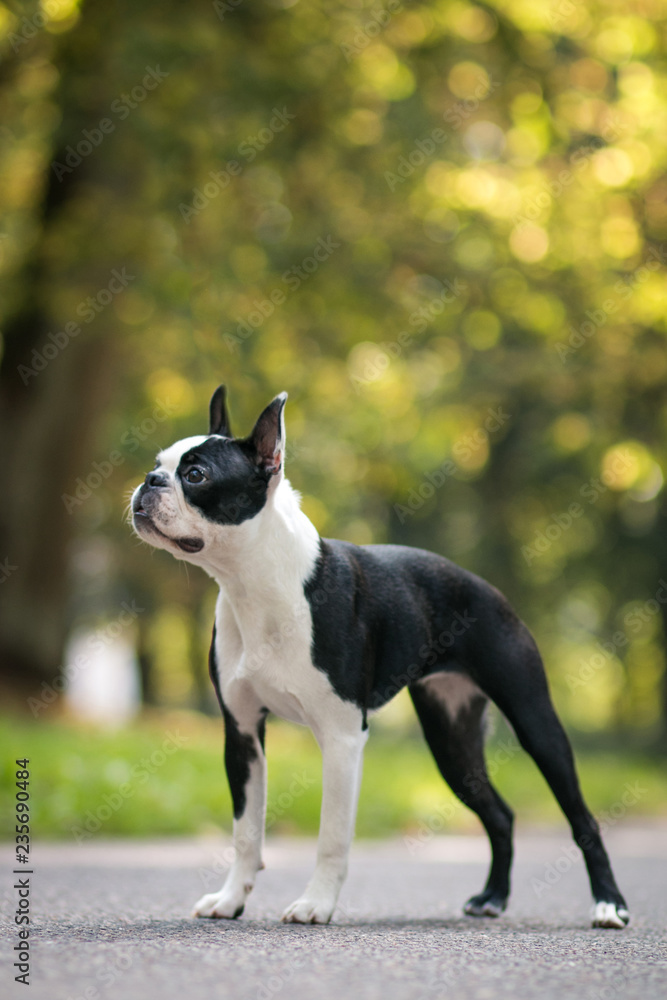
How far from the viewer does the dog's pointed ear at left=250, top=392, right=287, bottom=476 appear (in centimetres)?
450

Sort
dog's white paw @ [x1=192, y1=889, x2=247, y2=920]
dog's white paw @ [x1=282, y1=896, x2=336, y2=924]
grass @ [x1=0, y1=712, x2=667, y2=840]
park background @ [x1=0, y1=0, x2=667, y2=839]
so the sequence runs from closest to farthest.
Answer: dog's white paw @ [x1=282, y1=896, x2=336, y2=924], dog's white paw @ [x1=192, y1=889, x2=247, y2=920], grass @ [x1=0, y1=712, x2=667, y2=840], park background @ [x1=0, y1=0, x2=667, y2=839]

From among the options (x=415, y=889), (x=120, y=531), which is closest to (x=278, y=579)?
(x=415, y=889)

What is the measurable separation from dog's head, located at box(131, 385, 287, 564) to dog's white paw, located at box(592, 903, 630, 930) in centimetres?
214

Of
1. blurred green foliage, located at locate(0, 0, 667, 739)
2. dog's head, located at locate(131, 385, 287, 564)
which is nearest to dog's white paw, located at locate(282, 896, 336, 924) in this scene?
dog's head, located at locate(131, 385, 287, 564)

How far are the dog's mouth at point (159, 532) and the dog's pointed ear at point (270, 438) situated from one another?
1.32 feet

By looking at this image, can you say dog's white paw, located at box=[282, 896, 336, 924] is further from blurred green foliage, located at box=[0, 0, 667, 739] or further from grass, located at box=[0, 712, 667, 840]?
blurred green foliage, located at box=[0, 0, 667, 739]

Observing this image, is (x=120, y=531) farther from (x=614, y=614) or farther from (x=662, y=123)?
(x=662, y=123)

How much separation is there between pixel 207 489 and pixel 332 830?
4.50 ft

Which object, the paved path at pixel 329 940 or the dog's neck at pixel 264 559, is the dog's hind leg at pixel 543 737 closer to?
the paved path at pixel 329 940

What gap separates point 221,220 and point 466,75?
3.29m

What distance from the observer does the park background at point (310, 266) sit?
11273mm

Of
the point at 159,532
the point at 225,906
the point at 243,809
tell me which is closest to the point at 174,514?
the point at 159,532

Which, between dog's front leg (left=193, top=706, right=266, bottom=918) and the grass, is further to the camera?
the grass

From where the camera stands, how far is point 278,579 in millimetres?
4492
